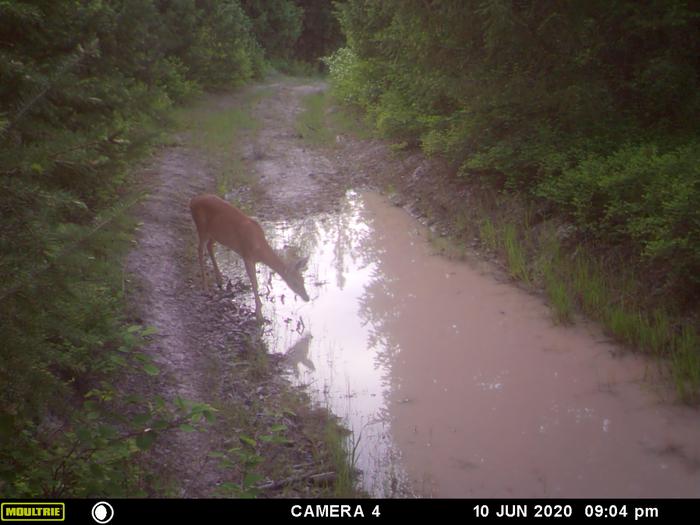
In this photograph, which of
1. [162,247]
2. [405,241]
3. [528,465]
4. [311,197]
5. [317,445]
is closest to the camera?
[528,465]

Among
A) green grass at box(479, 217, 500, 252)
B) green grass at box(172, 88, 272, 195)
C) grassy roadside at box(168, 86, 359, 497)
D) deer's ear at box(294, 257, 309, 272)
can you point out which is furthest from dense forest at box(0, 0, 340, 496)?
green grass at box(479, 217, 500, 252)

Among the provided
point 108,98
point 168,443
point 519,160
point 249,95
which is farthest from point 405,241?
point 249,95

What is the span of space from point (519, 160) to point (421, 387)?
4.74m

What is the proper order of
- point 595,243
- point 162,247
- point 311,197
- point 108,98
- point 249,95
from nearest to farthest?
point 108,98
point 595,243
point 162,247
point 311,197
point 249,95

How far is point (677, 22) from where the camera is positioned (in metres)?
9.01

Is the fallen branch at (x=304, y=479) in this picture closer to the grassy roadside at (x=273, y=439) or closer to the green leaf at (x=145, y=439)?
the grassy roadside at (x=273, y=439)

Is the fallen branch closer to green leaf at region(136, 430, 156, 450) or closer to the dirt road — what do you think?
the dirt road

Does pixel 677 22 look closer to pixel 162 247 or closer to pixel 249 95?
pixel 162 247

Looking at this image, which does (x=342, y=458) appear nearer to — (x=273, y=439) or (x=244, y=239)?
(x=273, y=439)

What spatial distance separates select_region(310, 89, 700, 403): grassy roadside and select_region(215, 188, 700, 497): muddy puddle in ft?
0.69

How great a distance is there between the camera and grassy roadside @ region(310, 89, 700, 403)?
6.50 m
